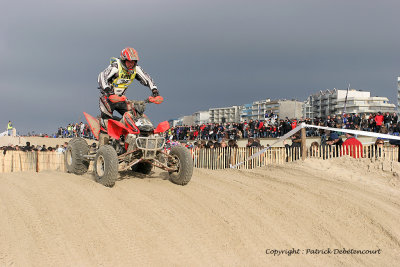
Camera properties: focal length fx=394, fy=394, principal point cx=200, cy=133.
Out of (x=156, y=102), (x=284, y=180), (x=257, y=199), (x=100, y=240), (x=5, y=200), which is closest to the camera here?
(x=100, y=240)

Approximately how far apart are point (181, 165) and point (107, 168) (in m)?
1.43

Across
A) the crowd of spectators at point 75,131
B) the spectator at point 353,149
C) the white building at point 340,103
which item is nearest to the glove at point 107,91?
the spectator at point 353,149

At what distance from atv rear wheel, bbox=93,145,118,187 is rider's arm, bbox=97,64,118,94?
1412mm

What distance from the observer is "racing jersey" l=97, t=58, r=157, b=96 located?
8352 mm

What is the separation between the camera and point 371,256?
5.75 meters

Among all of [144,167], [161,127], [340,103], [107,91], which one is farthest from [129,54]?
[340,103]

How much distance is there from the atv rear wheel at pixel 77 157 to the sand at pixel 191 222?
1.04m

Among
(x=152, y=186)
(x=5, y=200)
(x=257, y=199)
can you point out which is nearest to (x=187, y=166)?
(x=152, y=186)

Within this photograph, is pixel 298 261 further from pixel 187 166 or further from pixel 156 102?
pixel 156 102

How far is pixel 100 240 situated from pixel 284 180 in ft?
16.3

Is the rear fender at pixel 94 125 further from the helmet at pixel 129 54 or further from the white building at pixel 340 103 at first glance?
the white building at pixel 340 103

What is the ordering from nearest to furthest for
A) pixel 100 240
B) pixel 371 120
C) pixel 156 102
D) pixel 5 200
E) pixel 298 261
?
pixel 100 240 < pixel 298 261 < pixel 5 200 < pixel 156 102 < pixel 371 120

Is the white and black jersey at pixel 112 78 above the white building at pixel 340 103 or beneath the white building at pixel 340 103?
beneath

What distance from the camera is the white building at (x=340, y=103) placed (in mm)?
72938
